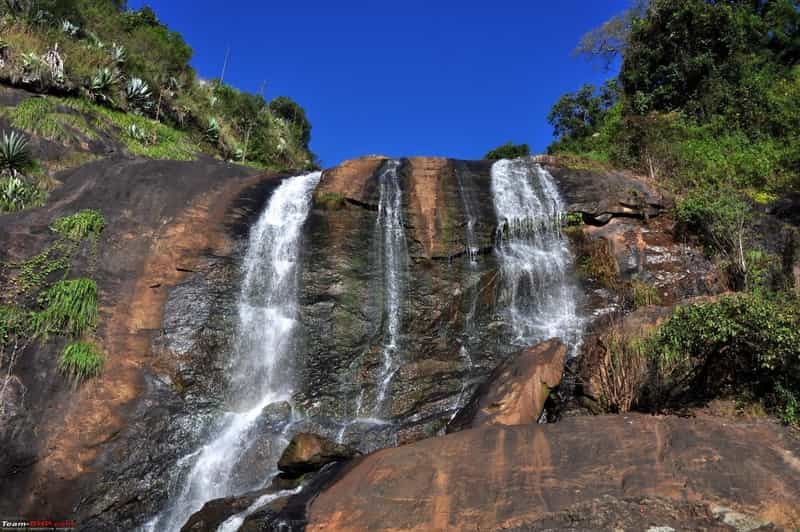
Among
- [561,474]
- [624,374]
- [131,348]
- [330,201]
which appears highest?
[330,201]

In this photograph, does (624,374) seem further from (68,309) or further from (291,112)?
(291,112)

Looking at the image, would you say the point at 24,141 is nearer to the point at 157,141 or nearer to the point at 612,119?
the point at 157,141

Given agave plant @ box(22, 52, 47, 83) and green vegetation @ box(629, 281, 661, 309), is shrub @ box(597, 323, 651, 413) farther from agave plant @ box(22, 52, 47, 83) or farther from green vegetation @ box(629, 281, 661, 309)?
agave plant @ box(22, 52, 47, 83)

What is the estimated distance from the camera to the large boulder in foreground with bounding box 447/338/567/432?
28.1 ft

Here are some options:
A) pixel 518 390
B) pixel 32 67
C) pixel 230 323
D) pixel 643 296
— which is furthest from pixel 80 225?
pixel 643 296

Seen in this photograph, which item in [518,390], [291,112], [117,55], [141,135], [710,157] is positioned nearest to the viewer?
[518,390]

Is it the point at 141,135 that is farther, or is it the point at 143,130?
the point at 143,130

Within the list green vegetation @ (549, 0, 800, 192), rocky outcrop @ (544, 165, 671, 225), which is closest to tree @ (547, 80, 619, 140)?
green vegetation @ (549, 0, 800, 192)

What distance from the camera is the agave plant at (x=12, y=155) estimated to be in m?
14.8

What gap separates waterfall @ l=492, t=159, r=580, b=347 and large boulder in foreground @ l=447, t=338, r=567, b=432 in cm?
292

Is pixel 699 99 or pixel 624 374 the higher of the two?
pixel 699 99

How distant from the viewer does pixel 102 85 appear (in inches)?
828

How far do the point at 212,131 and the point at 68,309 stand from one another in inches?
642

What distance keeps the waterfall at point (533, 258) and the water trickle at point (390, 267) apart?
2563mm
